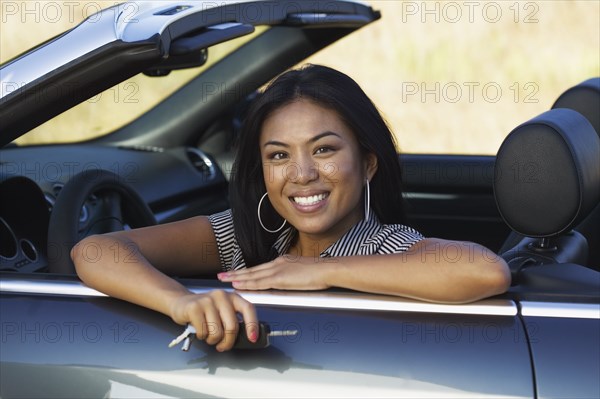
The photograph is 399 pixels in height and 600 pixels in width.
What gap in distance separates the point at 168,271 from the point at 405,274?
2.32 feet

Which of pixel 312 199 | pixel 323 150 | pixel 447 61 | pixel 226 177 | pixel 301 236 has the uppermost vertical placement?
pixel 323 150

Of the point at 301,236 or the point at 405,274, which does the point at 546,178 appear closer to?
the point at 405,274

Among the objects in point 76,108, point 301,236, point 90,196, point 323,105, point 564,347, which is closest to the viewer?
point 564,347

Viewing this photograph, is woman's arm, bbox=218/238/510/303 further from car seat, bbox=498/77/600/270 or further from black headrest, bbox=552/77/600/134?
black headrest, bbox=552/77/600/134

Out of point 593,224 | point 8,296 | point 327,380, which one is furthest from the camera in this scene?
point 593,224

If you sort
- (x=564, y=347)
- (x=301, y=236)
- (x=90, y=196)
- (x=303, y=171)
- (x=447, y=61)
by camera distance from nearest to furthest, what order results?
(x=564, y=347) < (x=303, y=171) < (x=301, y=236) < (x=90, y=196) < (x=447, y=61)

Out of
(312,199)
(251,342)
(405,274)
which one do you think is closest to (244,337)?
(251,342)

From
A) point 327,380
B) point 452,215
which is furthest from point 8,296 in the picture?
point 452,215

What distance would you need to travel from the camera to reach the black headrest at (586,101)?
8.69ft

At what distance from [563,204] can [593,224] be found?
688 mm

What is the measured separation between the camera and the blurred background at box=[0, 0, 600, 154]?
1037cm

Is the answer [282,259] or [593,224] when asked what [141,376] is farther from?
[593,224]

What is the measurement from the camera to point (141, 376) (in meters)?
1.70

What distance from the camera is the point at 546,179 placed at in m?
1.99
